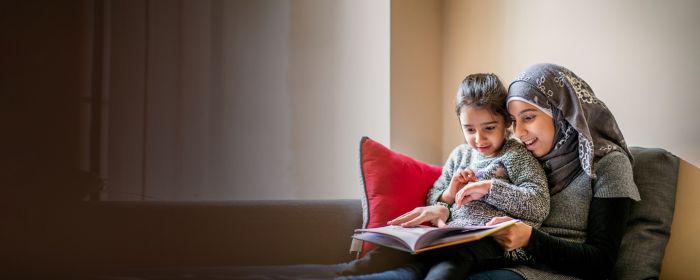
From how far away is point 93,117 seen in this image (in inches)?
63.4

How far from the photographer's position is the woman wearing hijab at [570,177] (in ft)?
4.03

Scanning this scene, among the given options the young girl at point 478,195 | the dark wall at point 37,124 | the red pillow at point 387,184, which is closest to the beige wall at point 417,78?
the red pillow at point 387,184

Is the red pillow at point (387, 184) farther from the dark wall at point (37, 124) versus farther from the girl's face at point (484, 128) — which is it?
the dark wall at point (37, 124)

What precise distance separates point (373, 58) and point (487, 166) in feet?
3.01

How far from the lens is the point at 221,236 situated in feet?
5.33

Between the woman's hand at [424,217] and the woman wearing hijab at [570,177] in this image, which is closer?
the woman wearing hijab at [570,177]

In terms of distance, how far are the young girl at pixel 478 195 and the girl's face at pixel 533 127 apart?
0.03 m

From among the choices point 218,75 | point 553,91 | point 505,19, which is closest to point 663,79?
point 553,91

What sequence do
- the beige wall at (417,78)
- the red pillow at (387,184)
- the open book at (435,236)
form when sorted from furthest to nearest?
1. the beige wall at (417,78)
2. the red pillow at (387,184)
3. the open book at (435,236)

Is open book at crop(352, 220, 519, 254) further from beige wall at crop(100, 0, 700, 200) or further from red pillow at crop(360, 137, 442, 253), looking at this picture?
beige wall at crop(100, 0, 700, 200)

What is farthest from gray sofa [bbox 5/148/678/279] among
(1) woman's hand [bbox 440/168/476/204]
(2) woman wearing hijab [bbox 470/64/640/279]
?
(1) woman's hand [bbox 440/168/476/204]

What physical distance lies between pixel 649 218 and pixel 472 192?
1.43 feet

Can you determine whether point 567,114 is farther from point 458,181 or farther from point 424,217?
point 424,217

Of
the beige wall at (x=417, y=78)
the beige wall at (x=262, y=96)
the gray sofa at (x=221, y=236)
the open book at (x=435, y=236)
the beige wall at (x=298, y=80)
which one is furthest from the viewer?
the beige wall at (x=417, y=78)
